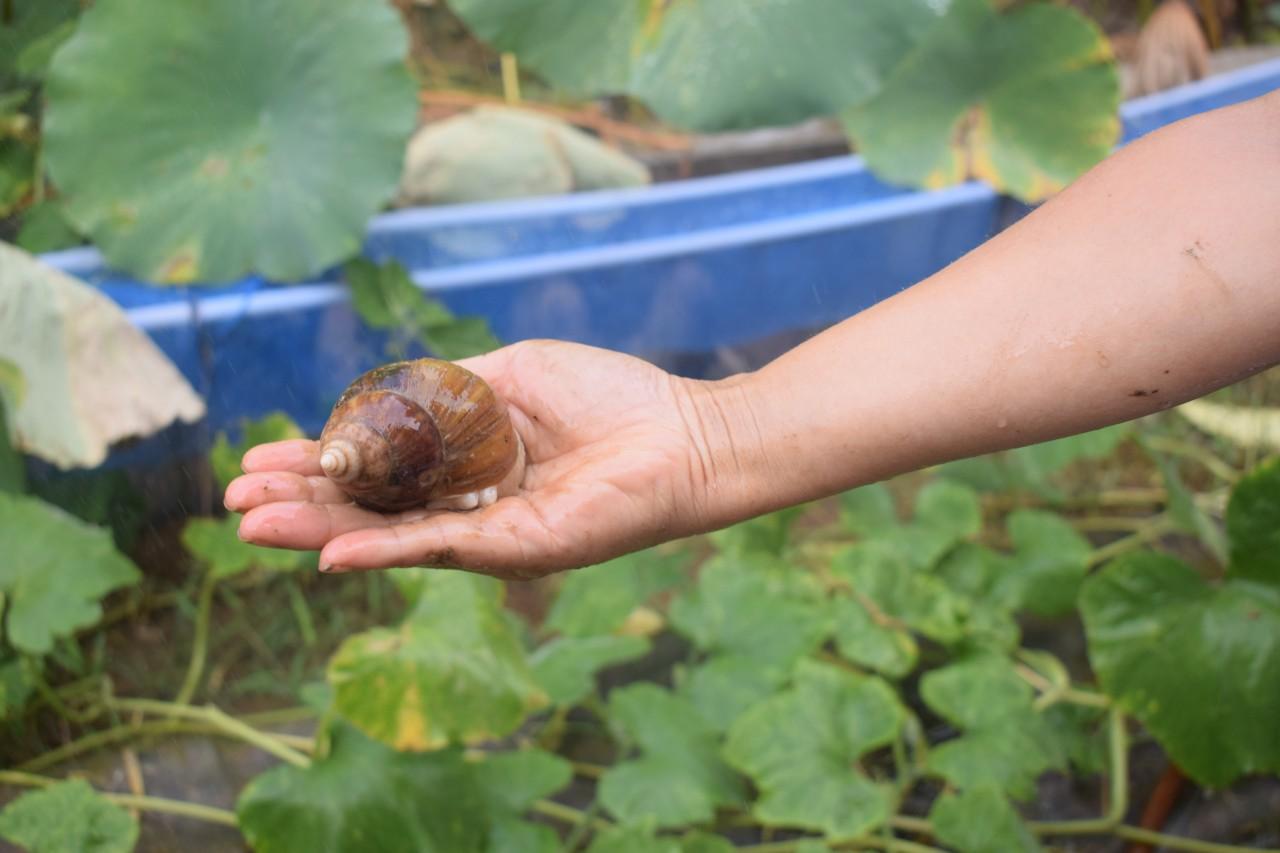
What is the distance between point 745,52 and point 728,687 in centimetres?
137

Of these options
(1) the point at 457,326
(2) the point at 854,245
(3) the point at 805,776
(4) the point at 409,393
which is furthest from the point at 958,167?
(4) the point at 409,393

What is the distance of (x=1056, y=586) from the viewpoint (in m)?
2.15

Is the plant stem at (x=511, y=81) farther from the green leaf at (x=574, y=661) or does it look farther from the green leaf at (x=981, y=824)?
the green leaf at (x=981, y=824)

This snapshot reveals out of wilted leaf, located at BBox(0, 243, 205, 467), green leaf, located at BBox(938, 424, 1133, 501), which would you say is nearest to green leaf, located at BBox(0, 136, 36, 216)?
wilted leaf, located at BBox(0, 243, 205, 467)

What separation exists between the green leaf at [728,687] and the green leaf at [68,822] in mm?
918

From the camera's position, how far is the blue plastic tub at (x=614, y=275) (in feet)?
8.08

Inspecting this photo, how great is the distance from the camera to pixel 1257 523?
1.79 metres

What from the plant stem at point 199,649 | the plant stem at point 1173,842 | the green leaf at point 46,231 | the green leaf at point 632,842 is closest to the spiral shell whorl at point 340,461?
the green leaf at point 632,842

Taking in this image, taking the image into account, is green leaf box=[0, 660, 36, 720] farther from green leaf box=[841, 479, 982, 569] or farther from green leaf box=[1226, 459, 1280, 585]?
green leaf box=[1226, 459, 1280, 585]

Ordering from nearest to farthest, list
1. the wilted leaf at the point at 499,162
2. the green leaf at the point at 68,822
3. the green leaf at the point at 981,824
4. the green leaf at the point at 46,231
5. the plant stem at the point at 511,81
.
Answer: the green leaf at the point at 68,822 < the green leaf at the point at 981,824 < the green leaf at the point at 46,231 < the wilted leaf at the point at 499,162 < the plant stem at the point at 511,81

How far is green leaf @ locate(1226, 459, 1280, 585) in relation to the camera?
1.76 m

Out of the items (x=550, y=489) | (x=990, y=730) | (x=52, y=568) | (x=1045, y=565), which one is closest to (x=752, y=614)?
(x=990, y=730)

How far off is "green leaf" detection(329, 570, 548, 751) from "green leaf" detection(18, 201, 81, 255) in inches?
61.2

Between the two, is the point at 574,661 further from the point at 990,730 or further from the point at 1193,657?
the point at 1193,657
